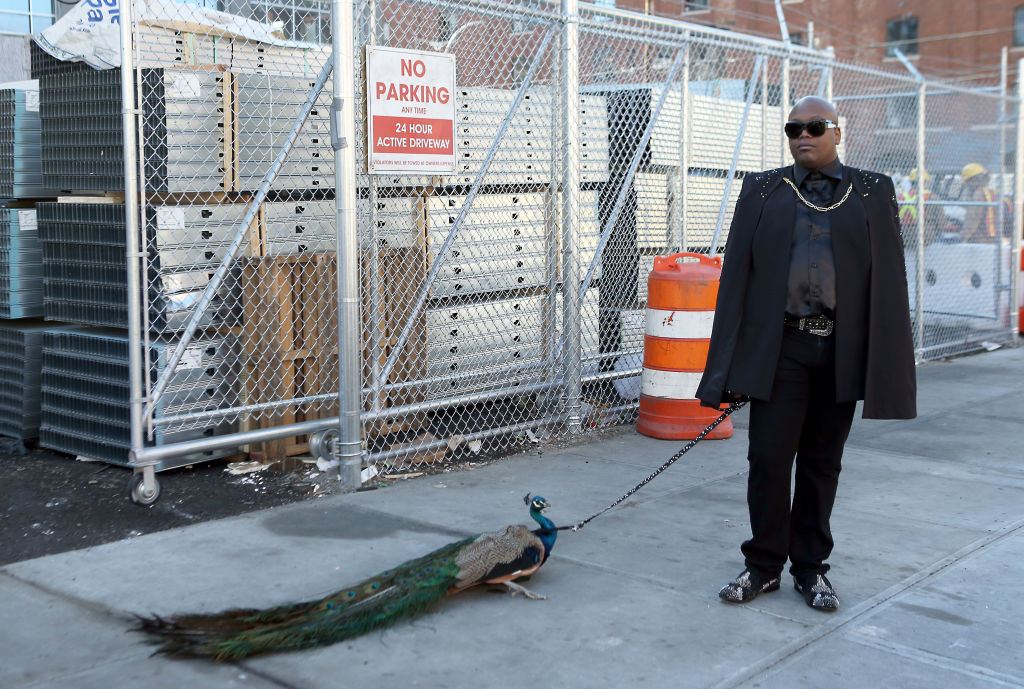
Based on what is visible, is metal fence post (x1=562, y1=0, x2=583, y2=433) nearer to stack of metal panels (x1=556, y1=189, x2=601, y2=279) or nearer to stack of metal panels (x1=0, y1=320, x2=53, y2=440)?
stack of metal panels (x1=556, y1=189, x2=601, y2=279)

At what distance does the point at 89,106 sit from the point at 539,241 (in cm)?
311

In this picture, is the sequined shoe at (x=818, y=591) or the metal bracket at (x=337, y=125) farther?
the metal bracket at (x=337, y=125)

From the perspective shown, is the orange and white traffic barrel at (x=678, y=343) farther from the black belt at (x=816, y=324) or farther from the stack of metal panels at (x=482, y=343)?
the black belt at (x=816, y=324)

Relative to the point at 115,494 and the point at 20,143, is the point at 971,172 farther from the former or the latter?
the point at 115,494

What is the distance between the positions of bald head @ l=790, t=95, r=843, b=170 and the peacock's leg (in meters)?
2.05

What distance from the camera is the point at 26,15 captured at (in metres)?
12.1

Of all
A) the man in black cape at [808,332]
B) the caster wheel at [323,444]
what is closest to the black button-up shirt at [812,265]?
the man in black cape at [808,332]

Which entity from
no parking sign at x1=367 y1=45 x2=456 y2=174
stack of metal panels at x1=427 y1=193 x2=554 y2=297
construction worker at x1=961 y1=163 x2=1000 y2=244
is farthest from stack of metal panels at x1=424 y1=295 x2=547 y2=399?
construction worker at x1=961 y1=163 x2=1000 y2=244

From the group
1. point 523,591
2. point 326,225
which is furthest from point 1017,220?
point 523,591

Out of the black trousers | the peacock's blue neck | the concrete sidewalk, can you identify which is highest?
the black trousers

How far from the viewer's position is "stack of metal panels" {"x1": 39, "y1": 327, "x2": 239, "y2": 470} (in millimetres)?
6066

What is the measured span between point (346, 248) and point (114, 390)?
5.37 feet

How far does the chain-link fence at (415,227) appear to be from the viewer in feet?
19.7

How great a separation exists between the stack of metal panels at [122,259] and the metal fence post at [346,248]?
739 millimetres
